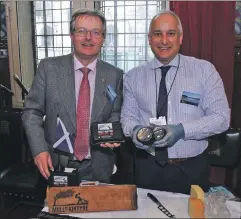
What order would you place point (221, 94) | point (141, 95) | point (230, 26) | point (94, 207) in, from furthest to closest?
1. point (230, 26)
2. point (141, 95)
3. point (221, 94)
4. point (94, 207)

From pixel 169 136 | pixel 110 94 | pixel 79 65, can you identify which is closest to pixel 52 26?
pixel 79 65

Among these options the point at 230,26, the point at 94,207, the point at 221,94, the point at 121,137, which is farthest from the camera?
the point at 230,26

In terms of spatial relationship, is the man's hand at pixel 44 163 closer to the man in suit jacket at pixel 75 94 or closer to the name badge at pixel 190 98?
the man in suit jacket at pixel 75 94

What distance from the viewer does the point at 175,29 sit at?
1668 mm

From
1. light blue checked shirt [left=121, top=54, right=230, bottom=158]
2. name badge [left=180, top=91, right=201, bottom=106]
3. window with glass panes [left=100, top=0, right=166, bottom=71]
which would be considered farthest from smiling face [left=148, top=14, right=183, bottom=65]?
window with glass panes [left=100, top=0, right=166, bottom=71]

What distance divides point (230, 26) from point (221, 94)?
1.13 m

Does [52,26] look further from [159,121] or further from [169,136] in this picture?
[169,136]

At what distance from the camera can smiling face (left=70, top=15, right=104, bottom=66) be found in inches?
65.5

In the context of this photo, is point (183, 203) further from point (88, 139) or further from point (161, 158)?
point (88, 139)

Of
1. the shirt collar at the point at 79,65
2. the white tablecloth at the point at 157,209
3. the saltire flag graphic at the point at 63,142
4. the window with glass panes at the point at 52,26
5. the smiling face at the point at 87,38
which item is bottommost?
the white tablecloth at the point at 157,209

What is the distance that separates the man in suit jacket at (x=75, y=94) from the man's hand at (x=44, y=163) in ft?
0.21

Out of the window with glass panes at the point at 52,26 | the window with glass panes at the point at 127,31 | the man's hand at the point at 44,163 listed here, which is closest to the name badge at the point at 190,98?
the man's hand at the point at 44,163

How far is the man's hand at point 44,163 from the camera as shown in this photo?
5.05ft

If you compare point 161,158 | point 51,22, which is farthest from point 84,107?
point 51,22
